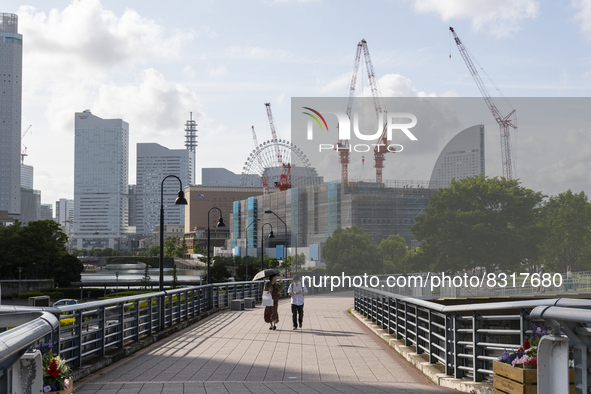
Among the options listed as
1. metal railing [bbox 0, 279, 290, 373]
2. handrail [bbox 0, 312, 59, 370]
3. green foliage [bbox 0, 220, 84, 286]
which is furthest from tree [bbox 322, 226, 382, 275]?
handrail [bbox 0, 312, 59, 370]

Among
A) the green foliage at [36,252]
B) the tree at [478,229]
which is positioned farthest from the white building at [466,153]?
the green foliage at [36,252]

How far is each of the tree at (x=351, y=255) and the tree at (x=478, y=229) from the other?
8.76 m

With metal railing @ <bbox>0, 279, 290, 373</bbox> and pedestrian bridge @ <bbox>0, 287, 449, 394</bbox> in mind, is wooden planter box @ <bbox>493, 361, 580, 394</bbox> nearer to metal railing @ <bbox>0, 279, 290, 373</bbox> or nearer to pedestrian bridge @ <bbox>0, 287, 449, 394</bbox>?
pedestrian bridge @ <bbox>0, 287, 449, 394</bbox>

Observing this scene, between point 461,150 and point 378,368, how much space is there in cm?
17103

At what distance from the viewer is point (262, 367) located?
35.2 feet

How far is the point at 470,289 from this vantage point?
4784 cm

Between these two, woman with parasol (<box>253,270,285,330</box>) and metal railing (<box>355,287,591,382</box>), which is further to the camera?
woman with parasol (<box>253,270,285,330</box>)

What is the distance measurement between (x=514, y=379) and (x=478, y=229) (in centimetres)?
7086

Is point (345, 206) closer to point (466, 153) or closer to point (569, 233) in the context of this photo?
point (569, 233)

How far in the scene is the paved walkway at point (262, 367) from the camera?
852cm

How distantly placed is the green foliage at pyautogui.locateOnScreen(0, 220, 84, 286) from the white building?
10914 centimetres

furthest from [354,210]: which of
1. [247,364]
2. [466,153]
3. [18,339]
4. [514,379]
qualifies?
[18,339]

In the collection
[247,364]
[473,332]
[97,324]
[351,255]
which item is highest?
[473,332]

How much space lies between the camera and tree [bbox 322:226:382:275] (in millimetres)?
81750
